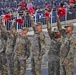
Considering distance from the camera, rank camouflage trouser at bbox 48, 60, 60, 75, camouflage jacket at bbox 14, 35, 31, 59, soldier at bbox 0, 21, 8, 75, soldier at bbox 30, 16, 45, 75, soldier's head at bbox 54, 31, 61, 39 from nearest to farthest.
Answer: soldier's head at bbox 54, 31, 61, 39 < camouflage trouser at bbox 48, 60, 60, 75 < soldier at bbox 30, 16, 45, 75 < camouflage jacket at bbox 14, 35, 31, 59 < soldier at bbox 0, 21, 8, 75

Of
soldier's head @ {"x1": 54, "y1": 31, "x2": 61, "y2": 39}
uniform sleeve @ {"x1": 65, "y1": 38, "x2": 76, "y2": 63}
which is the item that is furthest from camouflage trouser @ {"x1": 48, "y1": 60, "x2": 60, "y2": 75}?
uniform sleeve @ {"x1": 65, "y1": 38, "x2": 76, "y2": 63}

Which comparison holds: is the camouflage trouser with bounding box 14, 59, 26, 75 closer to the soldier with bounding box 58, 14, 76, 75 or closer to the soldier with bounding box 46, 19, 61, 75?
the soldier with bounding box 46, 19, 61, 75

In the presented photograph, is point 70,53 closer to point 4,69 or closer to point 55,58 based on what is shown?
point 55,58

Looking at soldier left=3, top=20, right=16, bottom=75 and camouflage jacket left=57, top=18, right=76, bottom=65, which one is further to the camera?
soldier left=3, top=20, right=16, bottom=75

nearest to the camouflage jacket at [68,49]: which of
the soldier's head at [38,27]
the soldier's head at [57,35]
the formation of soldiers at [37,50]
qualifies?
the formation of soldiers at [37,50]

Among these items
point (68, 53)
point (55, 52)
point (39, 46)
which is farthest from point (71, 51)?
point (39, 46)

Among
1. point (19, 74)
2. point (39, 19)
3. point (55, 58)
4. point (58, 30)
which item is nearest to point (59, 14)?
point (58, 30)

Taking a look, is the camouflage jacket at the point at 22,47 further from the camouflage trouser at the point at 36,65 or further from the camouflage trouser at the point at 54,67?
the camouflage trouser at the point at 54,67

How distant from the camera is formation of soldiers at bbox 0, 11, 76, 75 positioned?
10883mm

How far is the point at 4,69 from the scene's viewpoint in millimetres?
13203

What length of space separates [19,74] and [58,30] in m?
1.76

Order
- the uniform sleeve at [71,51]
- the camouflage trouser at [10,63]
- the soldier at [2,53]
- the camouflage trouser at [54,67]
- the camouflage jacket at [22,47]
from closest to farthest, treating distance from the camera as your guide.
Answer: the uniform sleeve at [71,51] → the camouflage trouser at [54,67] → the camouflage jacket at [22,47] → the camouflage trouser at [10,63] → the soldier at [2,53]

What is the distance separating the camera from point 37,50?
12.1 metres

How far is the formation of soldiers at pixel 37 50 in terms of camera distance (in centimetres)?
1088
